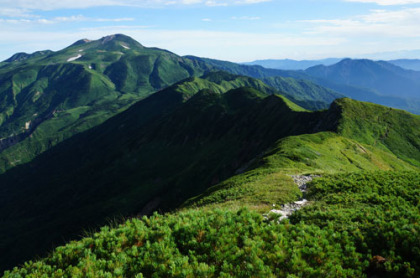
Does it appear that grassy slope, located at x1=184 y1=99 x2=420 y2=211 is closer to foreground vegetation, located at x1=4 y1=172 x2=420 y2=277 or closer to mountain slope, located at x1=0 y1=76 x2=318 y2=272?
foreground vegetation, located at x1=4 y1=172 x2=420 y2=277

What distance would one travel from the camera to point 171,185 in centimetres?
13388

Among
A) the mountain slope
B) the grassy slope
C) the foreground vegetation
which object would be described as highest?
the foreground vegetation

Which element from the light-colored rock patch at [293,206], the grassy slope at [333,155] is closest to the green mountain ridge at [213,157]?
the grassy slope at [333,155]

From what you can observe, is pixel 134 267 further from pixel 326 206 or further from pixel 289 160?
pixel 289 160

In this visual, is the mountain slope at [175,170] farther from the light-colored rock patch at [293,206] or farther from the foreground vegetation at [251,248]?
the foreground vegetation at [251,248]

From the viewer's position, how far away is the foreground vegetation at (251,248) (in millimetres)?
13359

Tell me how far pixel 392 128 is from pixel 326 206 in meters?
119

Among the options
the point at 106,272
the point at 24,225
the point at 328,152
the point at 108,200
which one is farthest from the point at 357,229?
the point at 24,225

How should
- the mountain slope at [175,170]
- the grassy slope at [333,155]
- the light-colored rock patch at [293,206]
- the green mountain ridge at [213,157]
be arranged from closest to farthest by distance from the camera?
the light-colored rock patch at [293,206]
the grassy slope at [333,155]
the green mountain ridge at [213,157]
the mountain slope at [175,170]

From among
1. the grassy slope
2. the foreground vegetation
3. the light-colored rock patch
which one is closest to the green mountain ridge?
the grassy slope

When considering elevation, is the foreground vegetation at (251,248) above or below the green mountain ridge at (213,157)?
above

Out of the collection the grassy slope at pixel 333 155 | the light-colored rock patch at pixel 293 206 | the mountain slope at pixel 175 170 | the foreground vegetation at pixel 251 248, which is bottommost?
the mountain slope at pixel 175 170

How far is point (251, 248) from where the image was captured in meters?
14.5

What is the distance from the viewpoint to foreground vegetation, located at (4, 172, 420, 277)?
43.8ft
